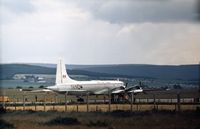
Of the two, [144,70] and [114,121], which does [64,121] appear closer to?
[114,121]

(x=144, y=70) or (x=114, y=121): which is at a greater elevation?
(x=144, y=70)

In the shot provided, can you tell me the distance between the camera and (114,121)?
86.1 feet

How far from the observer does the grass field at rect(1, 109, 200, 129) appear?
23.2m

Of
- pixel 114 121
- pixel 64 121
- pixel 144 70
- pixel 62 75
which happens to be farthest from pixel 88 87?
pixel 114 121

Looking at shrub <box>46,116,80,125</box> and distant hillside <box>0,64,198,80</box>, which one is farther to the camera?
shrub <box>46,116,80,125</box>

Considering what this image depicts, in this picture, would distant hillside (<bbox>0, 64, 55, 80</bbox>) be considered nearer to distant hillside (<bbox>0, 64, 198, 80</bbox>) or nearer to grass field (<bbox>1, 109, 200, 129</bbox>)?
distant hillside (<bbox>0, 64, 198, 80</bbox>)

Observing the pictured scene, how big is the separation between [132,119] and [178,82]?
6233 mm

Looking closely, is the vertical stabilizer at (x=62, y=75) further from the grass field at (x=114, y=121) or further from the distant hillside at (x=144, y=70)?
the grass field at (x=114, y=121)

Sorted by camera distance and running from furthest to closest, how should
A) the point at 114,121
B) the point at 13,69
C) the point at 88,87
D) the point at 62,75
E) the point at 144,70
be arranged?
the point at 62,75 < the point at 88,87 < the point at 13,69 < the point at 144,70 < the point at 114,121

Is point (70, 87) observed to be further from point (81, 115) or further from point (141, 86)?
point (81, 115)

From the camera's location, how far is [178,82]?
31.4 meters

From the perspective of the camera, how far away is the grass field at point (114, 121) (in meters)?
23.2

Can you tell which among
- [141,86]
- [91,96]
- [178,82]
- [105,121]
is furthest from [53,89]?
[105,121]

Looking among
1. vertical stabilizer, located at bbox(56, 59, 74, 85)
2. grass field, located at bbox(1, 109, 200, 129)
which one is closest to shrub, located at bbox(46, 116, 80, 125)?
grass field, located at bbox(1, 109, 200, 129)
